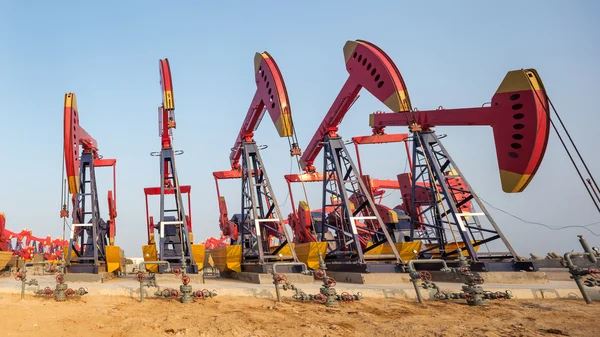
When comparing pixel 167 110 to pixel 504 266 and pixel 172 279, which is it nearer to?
pixel 172 279

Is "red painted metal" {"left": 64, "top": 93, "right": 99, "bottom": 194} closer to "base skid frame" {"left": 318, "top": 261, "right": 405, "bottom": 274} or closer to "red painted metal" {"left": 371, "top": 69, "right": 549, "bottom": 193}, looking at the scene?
"base skid frame" {"left": 318, "top": 261, "right": 405, "bottom": 274}

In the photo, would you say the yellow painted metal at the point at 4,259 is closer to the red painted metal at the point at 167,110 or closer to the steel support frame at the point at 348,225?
the red painted metal at the point at 167,110

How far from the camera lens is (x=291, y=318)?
5.73 meters

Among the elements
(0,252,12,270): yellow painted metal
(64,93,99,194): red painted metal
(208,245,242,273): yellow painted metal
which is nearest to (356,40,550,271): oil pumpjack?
(208,245,242,273): yellow painted metal

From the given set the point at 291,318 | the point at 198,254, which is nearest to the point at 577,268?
the point at 291,318

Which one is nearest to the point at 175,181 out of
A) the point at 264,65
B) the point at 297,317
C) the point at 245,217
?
the point at 245,217

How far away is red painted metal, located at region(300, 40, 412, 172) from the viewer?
11.7 metres

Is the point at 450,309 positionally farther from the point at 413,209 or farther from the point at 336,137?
the point at 336,137

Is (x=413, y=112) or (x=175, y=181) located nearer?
(x=413, y=112)

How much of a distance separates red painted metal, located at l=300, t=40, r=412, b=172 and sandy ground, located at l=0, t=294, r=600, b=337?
7147 mm

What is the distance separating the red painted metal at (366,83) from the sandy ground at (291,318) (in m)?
7.15

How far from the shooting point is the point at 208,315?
235 inches

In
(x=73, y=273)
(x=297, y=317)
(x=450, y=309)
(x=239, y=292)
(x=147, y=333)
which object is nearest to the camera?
(x=147, y=333)

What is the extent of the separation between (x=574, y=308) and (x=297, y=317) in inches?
199
